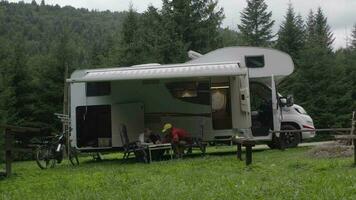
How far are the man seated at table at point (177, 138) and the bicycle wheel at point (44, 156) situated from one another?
3002 mm

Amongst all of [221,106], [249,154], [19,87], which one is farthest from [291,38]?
[249,154]

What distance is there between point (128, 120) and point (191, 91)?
195cm

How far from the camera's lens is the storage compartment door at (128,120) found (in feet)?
48.9

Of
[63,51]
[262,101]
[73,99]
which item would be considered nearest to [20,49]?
[63,51]

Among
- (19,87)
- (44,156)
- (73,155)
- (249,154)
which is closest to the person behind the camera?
(249,154)

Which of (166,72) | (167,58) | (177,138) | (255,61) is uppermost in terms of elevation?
(167,58)

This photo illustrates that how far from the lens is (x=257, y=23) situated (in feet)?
163

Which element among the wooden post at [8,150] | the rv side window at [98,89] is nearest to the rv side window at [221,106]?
the rv side window at [98,89]

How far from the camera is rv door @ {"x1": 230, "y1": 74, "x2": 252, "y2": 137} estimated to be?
14.6 m

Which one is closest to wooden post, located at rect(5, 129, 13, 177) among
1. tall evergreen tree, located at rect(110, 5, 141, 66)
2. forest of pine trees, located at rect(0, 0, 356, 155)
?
forest of pine trees, located at rect(0, 0, 356, 155)

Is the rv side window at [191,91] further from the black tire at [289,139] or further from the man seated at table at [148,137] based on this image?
the black tire at [289,139]

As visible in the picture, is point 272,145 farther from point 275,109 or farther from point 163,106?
point 163,106

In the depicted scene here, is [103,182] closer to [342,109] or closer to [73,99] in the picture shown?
[73,99]

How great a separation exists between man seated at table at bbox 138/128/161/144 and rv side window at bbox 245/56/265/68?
3.47 meters
